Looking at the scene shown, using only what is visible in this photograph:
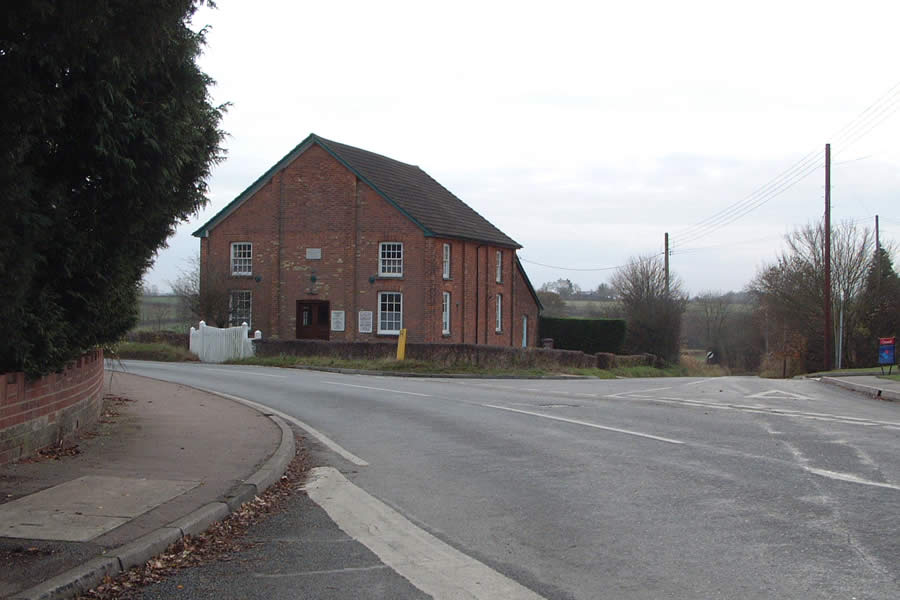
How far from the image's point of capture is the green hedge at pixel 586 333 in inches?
2025

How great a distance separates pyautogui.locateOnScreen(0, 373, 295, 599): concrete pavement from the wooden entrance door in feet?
86.0

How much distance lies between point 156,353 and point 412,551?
29583mm

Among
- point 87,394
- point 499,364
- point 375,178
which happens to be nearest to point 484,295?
point 375,178

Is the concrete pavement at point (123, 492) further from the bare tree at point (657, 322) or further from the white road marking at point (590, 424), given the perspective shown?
the bare tree at point (657, 322)

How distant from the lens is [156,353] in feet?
109

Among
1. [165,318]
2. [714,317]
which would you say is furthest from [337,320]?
[714,317]

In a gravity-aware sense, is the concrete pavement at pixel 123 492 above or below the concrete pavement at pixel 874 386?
below

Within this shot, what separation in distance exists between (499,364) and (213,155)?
776 inches

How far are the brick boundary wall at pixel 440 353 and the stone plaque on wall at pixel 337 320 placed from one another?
17.2 ft

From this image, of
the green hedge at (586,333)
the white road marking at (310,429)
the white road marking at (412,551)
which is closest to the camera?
the white road marking at (412,551)

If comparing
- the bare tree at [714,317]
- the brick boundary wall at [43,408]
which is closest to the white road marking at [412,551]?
the brick boundary wall at [43,408]

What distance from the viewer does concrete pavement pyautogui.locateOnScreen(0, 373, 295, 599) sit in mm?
5250

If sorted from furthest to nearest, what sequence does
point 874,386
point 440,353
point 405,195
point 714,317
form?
1. point 714,317
2. point 405,195
3. point 440,353
4. point 874,386

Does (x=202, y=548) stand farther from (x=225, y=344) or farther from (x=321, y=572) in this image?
(x=225, y=344)
